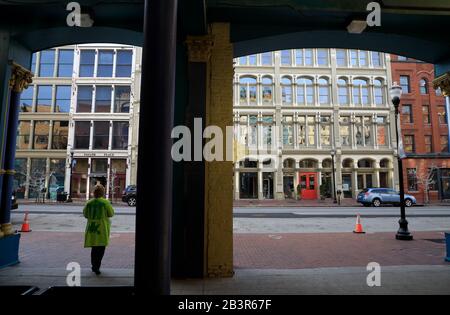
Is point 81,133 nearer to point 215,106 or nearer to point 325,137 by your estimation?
point 325,137

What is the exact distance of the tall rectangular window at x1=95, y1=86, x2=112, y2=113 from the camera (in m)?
33.3

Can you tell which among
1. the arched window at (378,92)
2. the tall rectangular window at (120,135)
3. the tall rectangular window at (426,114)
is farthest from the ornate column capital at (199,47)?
the tall rectangular window at (426,114)

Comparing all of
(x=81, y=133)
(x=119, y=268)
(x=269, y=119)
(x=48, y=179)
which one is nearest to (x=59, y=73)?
(x=81, y=133)

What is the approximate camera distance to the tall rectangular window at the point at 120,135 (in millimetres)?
32688

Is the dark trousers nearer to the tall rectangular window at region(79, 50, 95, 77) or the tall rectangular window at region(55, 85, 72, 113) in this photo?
the tall rectangular window at region(55, 85, 72, 113)

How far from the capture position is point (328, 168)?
3388 centimetres

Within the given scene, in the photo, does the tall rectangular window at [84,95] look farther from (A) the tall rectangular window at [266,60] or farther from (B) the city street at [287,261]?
(B) the city street at [287,261]

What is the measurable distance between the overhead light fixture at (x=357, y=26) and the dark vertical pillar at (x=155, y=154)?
4.62m

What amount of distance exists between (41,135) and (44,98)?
433 centimetres

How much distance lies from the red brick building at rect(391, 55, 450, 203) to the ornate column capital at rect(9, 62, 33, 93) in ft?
118

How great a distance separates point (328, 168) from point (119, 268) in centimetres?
3119

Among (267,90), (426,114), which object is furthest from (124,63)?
(426,114)

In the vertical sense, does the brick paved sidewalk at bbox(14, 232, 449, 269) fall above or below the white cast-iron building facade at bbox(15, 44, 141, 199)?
below

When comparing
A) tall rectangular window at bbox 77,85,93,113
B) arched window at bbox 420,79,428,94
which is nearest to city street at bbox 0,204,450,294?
tall rectangular window at bbox 77,85,93,113
